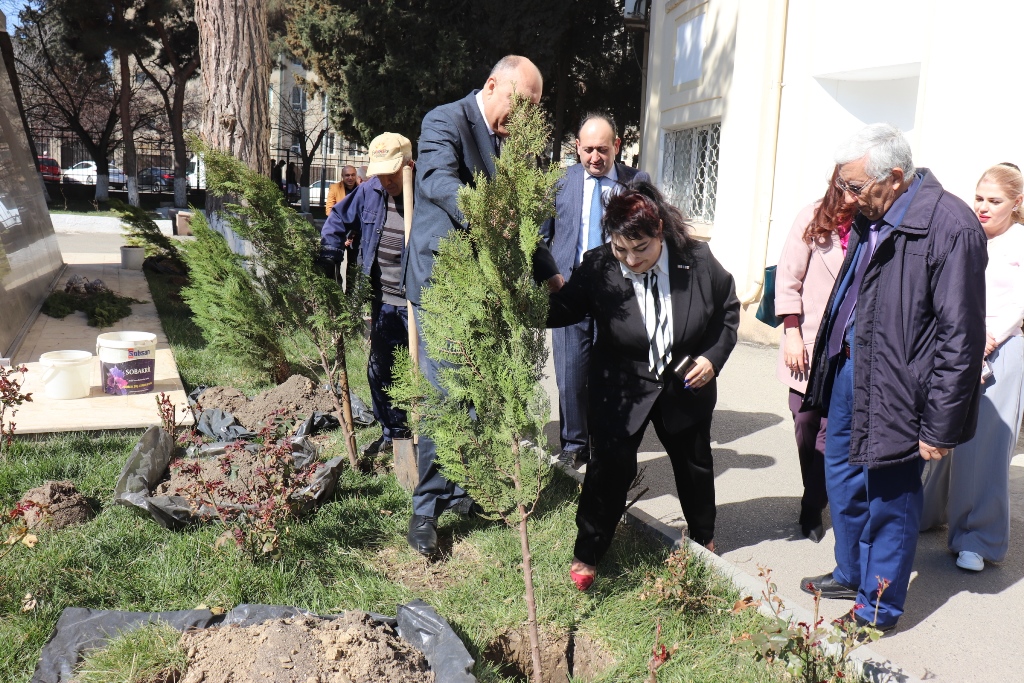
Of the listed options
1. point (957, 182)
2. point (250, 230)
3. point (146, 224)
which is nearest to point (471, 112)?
point (250, 230)

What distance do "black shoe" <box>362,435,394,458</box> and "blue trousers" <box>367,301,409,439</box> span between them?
39mm

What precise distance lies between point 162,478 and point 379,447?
48.2 inches

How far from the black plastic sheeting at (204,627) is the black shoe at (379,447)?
6.98ft

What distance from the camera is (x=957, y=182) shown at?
6.30 m

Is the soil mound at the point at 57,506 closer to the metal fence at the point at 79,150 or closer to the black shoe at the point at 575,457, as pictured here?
the black shoe at the point at 575,457

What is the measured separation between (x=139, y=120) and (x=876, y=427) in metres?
37.5

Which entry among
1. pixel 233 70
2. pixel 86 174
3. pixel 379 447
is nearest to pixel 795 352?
pixel 379 447

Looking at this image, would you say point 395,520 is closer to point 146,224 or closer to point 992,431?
point 992,431

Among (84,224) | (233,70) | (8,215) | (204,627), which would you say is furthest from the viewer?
(84,224)

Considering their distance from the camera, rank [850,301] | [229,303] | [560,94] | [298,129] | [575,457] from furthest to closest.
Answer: [298,129] → [560,94] → [229,303] → [575,457] → [850,301]

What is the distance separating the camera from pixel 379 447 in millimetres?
5066

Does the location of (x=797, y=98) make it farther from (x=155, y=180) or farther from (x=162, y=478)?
(x=155, y=180)

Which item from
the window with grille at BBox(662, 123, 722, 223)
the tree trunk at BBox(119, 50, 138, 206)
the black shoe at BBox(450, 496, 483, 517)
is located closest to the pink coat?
the black shoe at BBox(450, 496, 483, 517)

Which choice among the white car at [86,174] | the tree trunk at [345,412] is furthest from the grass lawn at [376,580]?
the white car at [86,174]
